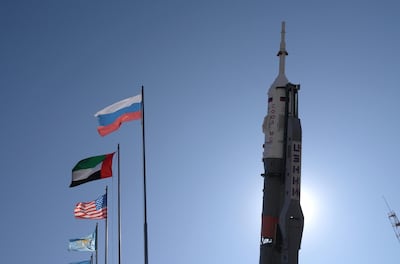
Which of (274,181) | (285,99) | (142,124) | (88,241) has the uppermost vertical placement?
(285,99)

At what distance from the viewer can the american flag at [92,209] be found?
34.9 metres

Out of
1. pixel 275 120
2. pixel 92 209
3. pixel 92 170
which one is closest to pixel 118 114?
pixel 92 170

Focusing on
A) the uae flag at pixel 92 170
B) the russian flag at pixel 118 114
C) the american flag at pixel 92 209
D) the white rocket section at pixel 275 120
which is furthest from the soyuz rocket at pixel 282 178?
the american flag at pixel 92 209

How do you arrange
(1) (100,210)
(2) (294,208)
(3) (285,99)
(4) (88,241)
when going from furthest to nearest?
(4) (88,241)
(1) (100,210)
(3) (285,99)
(2) (294,208)

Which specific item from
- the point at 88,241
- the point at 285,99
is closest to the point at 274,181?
the point at 285,99

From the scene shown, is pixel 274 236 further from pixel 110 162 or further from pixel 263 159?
pixel 110 162

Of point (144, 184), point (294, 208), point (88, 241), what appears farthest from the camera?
point (88, 241)

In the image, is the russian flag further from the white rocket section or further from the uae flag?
the white rocket section

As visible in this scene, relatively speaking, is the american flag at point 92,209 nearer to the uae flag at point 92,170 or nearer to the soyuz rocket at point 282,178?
the uae flag at point 92,170

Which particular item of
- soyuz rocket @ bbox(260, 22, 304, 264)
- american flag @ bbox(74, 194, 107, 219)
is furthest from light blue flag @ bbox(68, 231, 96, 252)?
soyuz rocket @ bbox(260, 22, 304, 264)

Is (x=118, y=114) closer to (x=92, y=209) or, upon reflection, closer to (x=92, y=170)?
(x=92, y=170)

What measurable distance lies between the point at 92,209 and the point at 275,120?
46.0 ft

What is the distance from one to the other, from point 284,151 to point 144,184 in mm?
7036

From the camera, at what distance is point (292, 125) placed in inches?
1043
